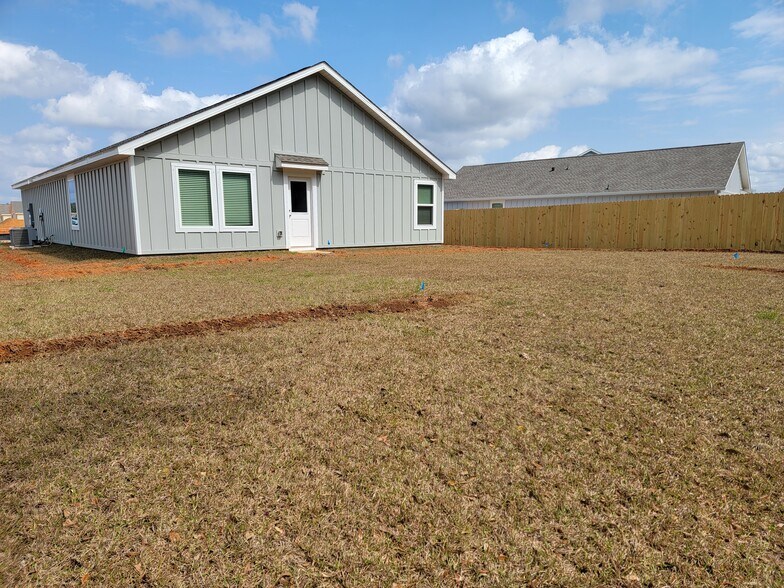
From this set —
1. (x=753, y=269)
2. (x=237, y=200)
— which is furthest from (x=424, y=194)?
(x=753, y=269)

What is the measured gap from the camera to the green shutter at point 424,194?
56.6 ft

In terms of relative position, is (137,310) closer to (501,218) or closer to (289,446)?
(289,446)

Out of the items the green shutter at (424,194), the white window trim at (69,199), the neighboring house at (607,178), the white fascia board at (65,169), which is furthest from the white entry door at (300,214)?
the neighboring house at (607,178)

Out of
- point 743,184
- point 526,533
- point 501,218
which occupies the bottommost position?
point 526,533

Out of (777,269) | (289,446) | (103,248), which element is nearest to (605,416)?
(289,446)

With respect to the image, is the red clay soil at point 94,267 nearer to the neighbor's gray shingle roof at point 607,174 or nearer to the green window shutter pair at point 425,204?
the green window shutter pair at point 425,204

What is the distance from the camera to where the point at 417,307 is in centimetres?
572

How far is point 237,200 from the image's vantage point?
13.2 meters

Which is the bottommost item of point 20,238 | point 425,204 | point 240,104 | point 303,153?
point 20,238

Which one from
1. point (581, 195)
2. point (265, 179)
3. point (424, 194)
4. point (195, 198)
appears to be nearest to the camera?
point (195, 198)

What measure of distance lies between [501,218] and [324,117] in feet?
28.9

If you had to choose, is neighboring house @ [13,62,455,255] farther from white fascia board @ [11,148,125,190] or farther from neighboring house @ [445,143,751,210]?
neighboring house @ [445,143,751,210]

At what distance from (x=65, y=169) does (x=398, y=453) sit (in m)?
17.2

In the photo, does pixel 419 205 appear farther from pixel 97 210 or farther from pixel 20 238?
pixel 20 238
